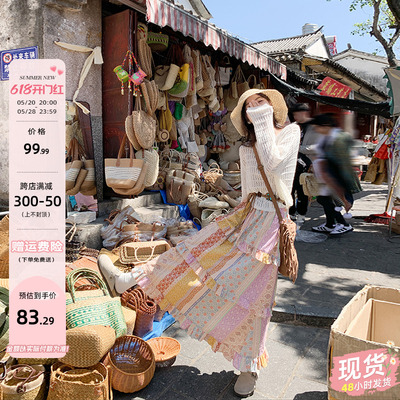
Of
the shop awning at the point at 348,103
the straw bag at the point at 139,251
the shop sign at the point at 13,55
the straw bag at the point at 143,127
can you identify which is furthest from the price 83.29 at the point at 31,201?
the shop awning at the point at 348,103

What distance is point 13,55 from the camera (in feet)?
17.0

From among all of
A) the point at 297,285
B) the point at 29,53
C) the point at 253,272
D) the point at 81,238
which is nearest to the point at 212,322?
the point at 253,272

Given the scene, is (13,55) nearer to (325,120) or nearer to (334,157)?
(325,120)

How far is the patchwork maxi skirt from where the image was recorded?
251 centimetres

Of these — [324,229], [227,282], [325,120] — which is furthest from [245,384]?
[324,229]

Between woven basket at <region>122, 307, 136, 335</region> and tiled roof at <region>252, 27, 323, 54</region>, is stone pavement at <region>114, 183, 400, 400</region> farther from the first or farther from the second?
tiled roof at <region>252, 27, 323, 54</region>

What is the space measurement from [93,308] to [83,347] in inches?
11.9

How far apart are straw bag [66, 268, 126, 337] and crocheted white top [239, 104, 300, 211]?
1329mm

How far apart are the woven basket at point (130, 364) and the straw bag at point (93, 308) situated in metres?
0.13

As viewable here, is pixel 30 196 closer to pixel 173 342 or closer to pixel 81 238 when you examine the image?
pixel 173 342

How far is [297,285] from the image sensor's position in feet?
14.8

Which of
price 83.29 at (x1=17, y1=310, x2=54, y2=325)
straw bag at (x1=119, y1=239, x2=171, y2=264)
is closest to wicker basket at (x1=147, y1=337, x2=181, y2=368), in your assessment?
straw bag at (x1=119, y1=239, x2=171, y2=264)

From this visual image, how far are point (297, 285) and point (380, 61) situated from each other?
28.4 meters

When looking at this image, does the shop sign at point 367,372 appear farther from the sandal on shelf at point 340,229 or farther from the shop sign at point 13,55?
the sandal on shelf at point 340,229
